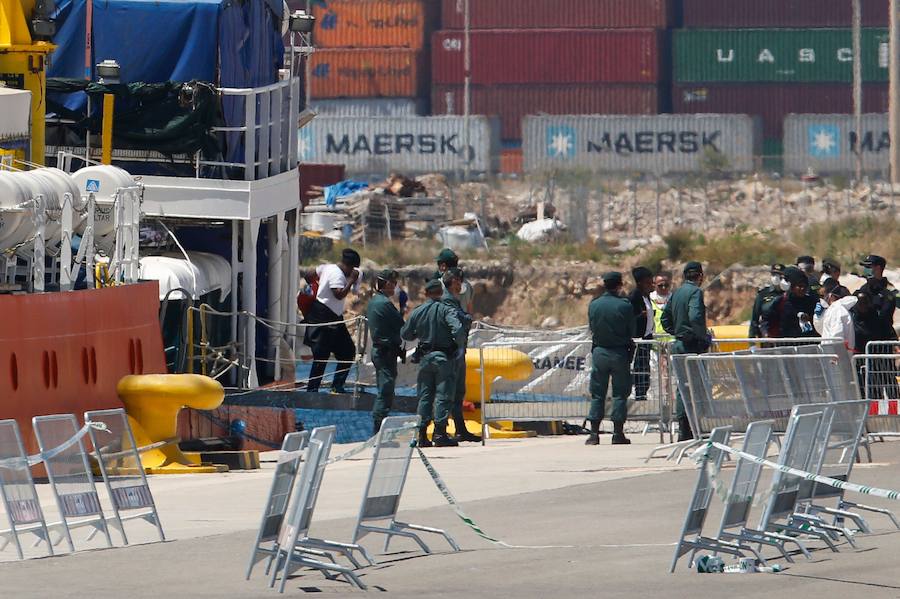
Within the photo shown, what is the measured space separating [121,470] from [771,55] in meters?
76.9

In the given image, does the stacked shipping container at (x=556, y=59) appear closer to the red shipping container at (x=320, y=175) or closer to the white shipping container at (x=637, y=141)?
the white shipping container at (x=637, y=141)

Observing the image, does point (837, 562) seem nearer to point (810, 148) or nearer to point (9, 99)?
point (9, 99)

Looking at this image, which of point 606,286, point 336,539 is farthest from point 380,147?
point 336,539

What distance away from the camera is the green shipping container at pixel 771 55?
85688 millimetres

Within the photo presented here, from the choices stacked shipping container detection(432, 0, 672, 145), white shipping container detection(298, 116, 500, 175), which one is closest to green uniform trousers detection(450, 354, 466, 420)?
white shipping container detection(298, 116, 500, 175)

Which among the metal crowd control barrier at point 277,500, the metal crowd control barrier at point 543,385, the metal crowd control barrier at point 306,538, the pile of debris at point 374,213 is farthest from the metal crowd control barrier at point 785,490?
the pile of debris at point 374,213

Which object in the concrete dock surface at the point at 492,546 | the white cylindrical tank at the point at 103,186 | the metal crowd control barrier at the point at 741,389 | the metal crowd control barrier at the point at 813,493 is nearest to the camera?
the concrete dock surface at the point at 492,546

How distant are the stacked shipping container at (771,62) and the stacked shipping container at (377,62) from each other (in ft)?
39.1

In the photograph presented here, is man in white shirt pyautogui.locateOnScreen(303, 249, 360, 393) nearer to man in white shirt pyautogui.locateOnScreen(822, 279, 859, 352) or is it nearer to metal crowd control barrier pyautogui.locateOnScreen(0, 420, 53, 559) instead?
man in white shirt pyautogui.locateOnScreen(822, 279, 859, 352)

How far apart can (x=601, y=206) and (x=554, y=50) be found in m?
26.1

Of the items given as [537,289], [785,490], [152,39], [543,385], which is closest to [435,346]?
[543,385]

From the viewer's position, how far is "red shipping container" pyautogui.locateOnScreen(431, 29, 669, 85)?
8625 centimetres

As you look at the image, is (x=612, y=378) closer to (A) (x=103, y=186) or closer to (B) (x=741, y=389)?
(B) (x=741, y=389)

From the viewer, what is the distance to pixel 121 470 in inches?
464
